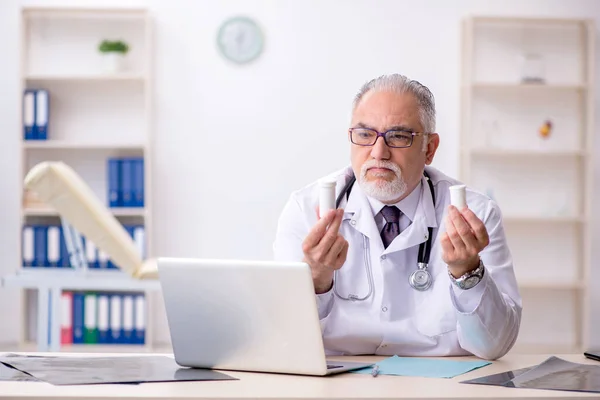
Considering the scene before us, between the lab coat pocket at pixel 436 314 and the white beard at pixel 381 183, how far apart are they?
27 cm

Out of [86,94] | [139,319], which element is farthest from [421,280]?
[86,94]

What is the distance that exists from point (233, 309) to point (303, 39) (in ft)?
12.6

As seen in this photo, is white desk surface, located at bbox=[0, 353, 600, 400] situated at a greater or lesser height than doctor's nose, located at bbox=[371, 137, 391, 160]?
lesser

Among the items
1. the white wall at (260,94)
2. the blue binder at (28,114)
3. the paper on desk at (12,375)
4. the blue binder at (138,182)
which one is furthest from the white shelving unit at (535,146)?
the paper on desk at (12,375)

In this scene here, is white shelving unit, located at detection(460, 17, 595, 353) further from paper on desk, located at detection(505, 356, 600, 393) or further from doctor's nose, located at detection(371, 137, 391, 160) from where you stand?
paper on desk, located at detection(505, 356, 600, 393)

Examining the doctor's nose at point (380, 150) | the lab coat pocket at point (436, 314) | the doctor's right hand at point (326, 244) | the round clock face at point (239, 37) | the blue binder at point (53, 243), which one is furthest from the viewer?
the round clock face at point (239, 37)

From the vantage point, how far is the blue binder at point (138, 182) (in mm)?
5102

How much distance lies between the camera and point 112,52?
202 inches

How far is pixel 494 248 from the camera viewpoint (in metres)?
2.16

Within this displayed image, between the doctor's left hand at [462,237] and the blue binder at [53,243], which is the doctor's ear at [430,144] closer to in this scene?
the doctor's left hand at [462,237]

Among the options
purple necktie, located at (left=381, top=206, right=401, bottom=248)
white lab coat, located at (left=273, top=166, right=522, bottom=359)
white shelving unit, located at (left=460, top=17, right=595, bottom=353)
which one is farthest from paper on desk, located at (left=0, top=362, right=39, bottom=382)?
white shelving unit, located at (left=460, top=17, right=595, bottom=353)

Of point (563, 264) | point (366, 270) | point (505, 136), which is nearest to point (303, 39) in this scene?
point (505, 136)

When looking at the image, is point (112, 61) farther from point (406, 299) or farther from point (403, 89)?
point (406, 299)

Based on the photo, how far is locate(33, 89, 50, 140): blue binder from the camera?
200 inches
